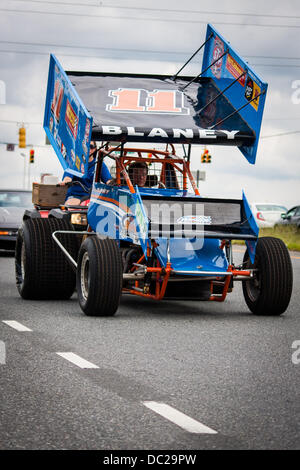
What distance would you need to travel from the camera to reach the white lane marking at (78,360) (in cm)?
666

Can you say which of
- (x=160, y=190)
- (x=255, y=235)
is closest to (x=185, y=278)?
(x=255, y=235)

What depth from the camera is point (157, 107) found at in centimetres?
1134

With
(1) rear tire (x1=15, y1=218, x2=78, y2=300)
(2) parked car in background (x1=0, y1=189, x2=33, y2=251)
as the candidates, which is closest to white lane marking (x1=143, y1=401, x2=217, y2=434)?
(1) rear tire (x1=15, y1=218, x2=78, y2=300)

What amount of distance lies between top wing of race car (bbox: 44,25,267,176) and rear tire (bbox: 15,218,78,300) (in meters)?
0.91

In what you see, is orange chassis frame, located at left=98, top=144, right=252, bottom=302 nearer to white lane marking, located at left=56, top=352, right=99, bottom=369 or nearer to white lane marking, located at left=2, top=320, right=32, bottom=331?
white lane marking, located at left=2, top=320, right=32, bottom=331

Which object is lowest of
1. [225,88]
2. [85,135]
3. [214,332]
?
[214,332]

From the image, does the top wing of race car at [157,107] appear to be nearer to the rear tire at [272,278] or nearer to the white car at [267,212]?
the rear tire at [272,278]

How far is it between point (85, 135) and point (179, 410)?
5.50m

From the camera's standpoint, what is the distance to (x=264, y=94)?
1036cm

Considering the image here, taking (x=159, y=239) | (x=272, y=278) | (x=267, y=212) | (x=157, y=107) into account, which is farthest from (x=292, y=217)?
(x=159, y=239)

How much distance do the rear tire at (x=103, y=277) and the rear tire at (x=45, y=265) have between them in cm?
156

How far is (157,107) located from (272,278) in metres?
2.97

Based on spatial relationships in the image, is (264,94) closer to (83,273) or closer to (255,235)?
(255,235)
